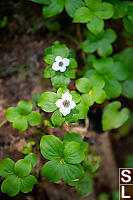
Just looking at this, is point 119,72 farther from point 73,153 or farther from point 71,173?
point 71,173

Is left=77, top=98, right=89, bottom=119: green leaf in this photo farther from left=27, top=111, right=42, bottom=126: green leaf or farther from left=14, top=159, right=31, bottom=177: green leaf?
left=14, top=159, right=31, bottom=177: green leaf

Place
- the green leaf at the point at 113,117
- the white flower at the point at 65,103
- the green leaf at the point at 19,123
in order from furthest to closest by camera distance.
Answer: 1. the green leaf at the point at 113,117
2. the green leaf at the point at 19,123
3. the white flower at the point at 65,103

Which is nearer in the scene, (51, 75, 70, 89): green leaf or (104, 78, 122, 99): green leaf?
(51, 75, 70, 89): green leaf

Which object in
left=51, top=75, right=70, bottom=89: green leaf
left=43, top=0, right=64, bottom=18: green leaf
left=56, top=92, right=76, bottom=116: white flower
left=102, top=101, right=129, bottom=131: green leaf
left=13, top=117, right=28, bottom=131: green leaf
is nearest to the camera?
left=56, top=92, right=76, bottom=116: white flower

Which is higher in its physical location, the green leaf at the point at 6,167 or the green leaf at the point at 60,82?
the green leaf at the point at 60,82

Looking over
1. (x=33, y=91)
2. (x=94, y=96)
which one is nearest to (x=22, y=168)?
(x=94, y=96)

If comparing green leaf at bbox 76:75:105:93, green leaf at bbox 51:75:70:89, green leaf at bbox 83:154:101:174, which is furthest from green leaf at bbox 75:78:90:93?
green leaf at bbox 83:154:101:174

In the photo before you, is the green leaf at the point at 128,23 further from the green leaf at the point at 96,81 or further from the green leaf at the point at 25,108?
the green leaf at the point at 25,108

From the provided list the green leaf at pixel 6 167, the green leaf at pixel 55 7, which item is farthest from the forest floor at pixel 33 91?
the green leaf at pixel 55 7
